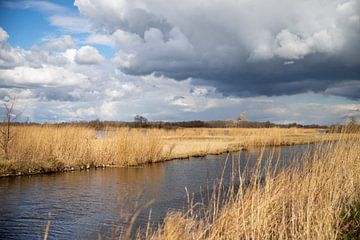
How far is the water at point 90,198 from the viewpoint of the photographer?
8.81m

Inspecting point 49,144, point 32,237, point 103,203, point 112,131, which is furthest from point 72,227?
point 112,131

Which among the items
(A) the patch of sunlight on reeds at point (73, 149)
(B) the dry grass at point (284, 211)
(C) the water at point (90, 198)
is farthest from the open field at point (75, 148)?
(B) the dry grass at point (284, 211)

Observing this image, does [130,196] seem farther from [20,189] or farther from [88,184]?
[20,189]

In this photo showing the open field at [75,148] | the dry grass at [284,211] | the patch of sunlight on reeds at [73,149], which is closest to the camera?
the dry grass at [284,211]

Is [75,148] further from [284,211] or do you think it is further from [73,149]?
[284,211]

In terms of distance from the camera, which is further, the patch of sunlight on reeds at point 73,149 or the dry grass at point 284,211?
the patch of sunlight on reeds at point 73,149

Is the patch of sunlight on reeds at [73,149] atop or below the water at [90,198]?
atop

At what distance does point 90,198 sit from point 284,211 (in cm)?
735

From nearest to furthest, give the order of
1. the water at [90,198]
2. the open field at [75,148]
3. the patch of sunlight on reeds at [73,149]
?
the water at [90,198] < the open field at [75,148] < the patch of sunlight on reeds at [73,149]

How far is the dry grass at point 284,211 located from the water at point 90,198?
70 cm

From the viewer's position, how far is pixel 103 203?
11.2m

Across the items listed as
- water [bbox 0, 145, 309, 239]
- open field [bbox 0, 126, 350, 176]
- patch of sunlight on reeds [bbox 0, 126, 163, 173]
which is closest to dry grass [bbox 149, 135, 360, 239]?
water [bbox 0, 145, 309, 239]

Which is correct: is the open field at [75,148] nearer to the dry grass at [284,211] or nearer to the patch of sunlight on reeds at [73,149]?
the patch of sunlight on reeds at [73,149]

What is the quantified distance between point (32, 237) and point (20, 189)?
17.3ft
